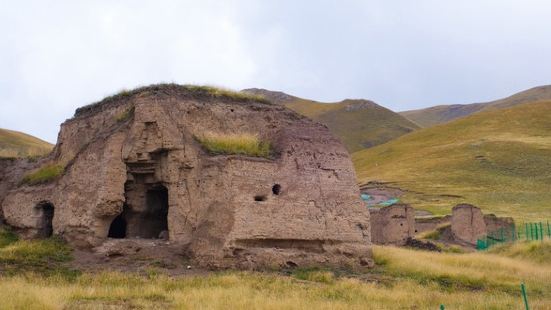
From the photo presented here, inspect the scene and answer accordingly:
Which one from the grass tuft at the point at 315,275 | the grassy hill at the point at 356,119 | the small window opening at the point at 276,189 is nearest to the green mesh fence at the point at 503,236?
the grass tuft at the point at 315,275

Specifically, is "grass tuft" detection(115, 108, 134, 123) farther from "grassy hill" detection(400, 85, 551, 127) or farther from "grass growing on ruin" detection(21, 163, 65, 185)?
"grassy hill" detection(400, 85, 551, 127)

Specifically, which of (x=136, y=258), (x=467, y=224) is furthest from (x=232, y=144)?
(x=467, y=224)

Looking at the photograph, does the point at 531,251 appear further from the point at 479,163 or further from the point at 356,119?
the point at 356,119

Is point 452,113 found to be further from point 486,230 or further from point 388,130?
point 486,230

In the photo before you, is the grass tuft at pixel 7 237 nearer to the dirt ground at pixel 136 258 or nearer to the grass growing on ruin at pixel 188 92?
the dirt ground at pixel 136 258

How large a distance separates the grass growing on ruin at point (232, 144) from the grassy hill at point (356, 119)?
3934 inches

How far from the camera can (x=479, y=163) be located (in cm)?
7262

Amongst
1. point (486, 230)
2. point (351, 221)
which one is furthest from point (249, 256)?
point (486, 230)

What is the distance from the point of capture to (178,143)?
765 inches

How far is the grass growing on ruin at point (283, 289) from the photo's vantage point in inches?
514

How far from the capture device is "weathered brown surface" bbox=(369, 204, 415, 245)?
3556cm

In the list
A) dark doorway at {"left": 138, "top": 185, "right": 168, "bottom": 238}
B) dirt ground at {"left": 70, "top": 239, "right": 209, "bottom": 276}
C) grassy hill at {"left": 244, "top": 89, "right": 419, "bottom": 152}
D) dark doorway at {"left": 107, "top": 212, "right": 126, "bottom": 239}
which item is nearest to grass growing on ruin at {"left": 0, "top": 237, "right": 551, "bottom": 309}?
dirt ground at {"left": 70, "top": 239, "right": 209, "bottom": 276}

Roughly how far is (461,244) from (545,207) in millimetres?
22387

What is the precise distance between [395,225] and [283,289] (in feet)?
70.0
